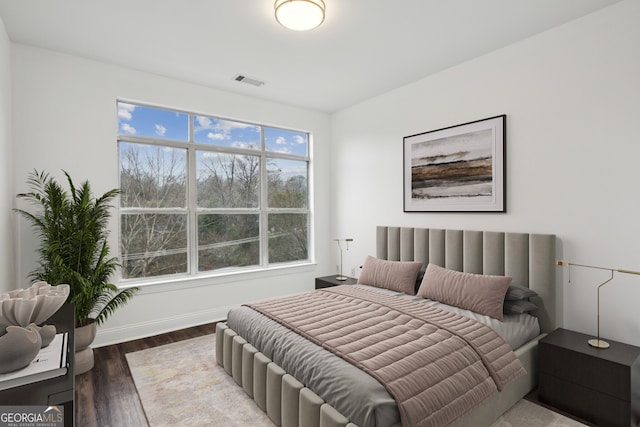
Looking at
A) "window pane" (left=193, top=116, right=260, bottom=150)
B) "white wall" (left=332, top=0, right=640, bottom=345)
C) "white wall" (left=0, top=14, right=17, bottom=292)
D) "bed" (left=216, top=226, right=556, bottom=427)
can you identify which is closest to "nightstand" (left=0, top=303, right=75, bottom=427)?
"bed" (left=216, top=226, right=556, bottom=427)

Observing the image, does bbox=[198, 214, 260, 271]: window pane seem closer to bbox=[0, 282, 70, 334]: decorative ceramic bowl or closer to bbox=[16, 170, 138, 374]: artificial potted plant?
bbox=[16, 170, 138, 374]: artificial potted plant

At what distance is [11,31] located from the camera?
9.21 ft

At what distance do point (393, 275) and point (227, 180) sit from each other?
2.41m

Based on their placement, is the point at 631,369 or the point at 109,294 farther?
the point at 109,294

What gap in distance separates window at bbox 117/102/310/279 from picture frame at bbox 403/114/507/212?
1768 mm

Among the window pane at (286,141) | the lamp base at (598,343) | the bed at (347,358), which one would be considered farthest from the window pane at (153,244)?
the lamp base at (598,343)

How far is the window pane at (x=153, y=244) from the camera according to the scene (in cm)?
367

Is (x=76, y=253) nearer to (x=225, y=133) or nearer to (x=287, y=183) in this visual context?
(x=225, y=133)

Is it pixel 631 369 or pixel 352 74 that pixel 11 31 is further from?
pixel 631 369

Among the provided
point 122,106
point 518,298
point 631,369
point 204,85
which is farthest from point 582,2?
point 122,106

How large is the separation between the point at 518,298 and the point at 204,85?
3909mm

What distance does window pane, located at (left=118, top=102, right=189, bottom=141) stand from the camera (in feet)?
12.0

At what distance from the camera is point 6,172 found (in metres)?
2.77
